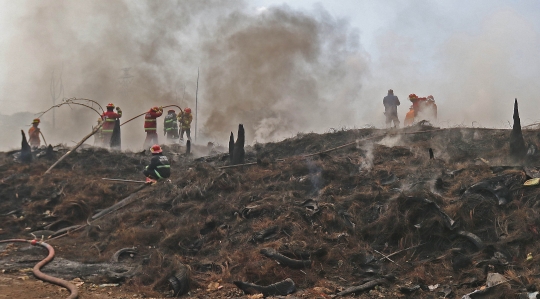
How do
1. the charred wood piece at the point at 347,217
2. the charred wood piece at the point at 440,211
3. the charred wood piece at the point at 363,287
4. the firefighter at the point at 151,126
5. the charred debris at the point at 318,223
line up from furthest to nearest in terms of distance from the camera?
the firefighter at the point at 151,126 < the charred wood piece at the point at 347,217 < the charred wood piece at the point at 440,211 < the charred debris at the point at 318,223 < the charred wood piece at the point at 363,287

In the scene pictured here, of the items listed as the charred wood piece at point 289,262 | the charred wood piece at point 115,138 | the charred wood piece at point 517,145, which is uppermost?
the charred wood piece at point 115,138

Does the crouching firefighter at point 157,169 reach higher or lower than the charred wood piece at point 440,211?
higher

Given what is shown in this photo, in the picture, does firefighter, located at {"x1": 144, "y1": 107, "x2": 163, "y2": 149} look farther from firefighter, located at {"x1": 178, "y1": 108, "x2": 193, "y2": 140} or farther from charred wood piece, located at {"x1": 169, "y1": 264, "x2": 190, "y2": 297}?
charred wood piece, located at {"x1": 169, "y1": 264, "x2": 190, "y2": 297}

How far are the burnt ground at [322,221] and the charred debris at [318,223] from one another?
0.08 feet

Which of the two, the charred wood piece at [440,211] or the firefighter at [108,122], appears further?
the firefighter at [108,122]

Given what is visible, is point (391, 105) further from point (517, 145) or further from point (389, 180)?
point (389, 180)

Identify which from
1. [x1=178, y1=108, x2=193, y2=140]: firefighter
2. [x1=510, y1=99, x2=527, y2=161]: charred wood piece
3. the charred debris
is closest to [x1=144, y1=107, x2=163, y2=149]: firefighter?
[x1=178, y1=108, x2=193, y2=140]: firefighter

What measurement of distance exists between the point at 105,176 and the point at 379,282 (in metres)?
9.58

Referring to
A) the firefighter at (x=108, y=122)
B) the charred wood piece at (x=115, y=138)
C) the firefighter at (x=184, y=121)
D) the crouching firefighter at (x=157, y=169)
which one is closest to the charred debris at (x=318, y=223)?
the crouching firefighter at (x=157, y=169)

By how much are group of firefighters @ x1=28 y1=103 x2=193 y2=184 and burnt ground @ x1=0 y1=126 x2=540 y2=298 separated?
0.80 metres

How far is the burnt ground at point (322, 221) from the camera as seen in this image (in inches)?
217

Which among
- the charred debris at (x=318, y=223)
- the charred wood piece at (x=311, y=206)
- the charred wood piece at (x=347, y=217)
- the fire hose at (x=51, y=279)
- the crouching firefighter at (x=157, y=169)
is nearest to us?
the fire hose at (x=51, y=279)

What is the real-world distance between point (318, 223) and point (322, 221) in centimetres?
7

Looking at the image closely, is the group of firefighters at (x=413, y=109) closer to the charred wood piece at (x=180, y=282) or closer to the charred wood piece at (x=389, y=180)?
the charred wood piece at (x=389, y=180)
